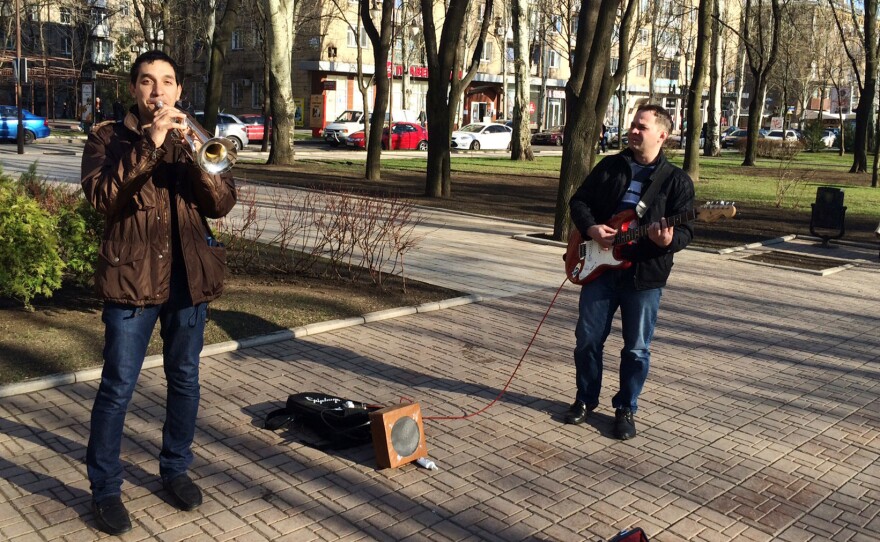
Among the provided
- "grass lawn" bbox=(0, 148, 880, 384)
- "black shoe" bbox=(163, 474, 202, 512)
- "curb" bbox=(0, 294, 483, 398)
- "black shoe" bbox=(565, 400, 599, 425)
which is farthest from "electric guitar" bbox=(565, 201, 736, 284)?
"grass lawn" bbox=(0, 148, 880, 384)

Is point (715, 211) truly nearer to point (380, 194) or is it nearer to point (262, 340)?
point (262, 340)

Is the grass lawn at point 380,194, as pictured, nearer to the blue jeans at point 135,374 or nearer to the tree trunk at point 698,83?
the tree trunk at point 698,83

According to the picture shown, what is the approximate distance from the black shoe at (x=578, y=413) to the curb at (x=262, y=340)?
8.83 feet

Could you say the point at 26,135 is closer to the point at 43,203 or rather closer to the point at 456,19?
the point at 456,19

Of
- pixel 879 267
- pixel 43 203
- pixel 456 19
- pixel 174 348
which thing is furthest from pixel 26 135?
pixel 174 348

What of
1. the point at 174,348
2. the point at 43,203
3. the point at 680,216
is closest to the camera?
the point at 174,348

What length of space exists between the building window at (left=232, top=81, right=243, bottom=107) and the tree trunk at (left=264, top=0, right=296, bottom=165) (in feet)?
134

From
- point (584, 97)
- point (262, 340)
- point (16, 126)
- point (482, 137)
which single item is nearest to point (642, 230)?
point (262, 340)

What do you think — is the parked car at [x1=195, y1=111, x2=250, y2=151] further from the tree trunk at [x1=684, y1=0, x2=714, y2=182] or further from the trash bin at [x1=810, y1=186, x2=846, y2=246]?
the trash bin at [x1=810, y1=186, x2=846, y2=246]

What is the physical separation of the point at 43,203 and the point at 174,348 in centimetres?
501

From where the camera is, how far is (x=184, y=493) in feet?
13.9

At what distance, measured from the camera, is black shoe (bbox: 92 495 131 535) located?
395 cm

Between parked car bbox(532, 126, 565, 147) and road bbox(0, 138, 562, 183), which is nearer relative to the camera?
road bbox(0, 138, 562, 183)

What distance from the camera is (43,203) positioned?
27.5ft
